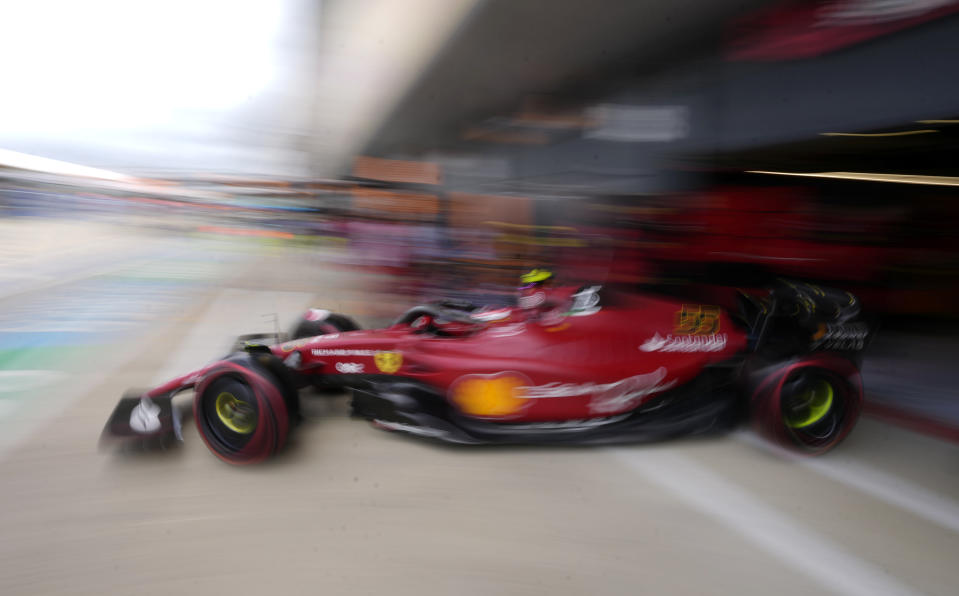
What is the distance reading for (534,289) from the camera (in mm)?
2096

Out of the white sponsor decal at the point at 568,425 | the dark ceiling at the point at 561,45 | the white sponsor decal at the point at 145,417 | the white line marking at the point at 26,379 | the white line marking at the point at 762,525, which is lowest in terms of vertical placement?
the white line marking at the point at 762,525

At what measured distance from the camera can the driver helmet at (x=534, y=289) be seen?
2.07 metres

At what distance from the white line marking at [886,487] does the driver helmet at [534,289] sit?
3.40 ft

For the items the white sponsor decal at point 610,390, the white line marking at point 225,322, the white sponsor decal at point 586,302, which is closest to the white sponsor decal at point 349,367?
the white sponsor decal at point 610,390

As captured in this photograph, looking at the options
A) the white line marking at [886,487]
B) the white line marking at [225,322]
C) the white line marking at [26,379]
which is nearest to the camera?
the white line marking at [886,487]

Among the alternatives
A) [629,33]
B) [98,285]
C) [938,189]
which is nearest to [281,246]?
[98,285]

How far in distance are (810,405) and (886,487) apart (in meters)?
0.35

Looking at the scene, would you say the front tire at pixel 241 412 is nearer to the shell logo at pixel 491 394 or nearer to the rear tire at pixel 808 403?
the shell logo at pixel 491 394

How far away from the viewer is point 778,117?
248 centimetres

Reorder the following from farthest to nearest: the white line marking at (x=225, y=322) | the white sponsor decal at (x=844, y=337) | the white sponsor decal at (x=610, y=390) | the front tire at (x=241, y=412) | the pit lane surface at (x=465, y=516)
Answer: the white line marking at (x=225, y=322), the white sponsor decal at (x=844, y=337), the white sponsor decal at (x=610, y=390), the front tire at (x=241, y=412), the pit lane surface at (x=465, y=516)

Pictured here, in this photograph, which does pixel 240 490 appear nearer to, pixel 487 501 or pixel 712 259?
pixel 487 501

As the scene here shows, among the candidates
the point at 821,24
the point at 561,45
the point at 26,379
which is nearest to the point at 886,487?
the point at 821,24

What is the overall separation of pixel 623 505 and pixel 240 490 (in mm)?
1281

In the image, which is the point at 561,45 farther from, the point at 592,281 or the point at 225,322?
the point at 225,322
